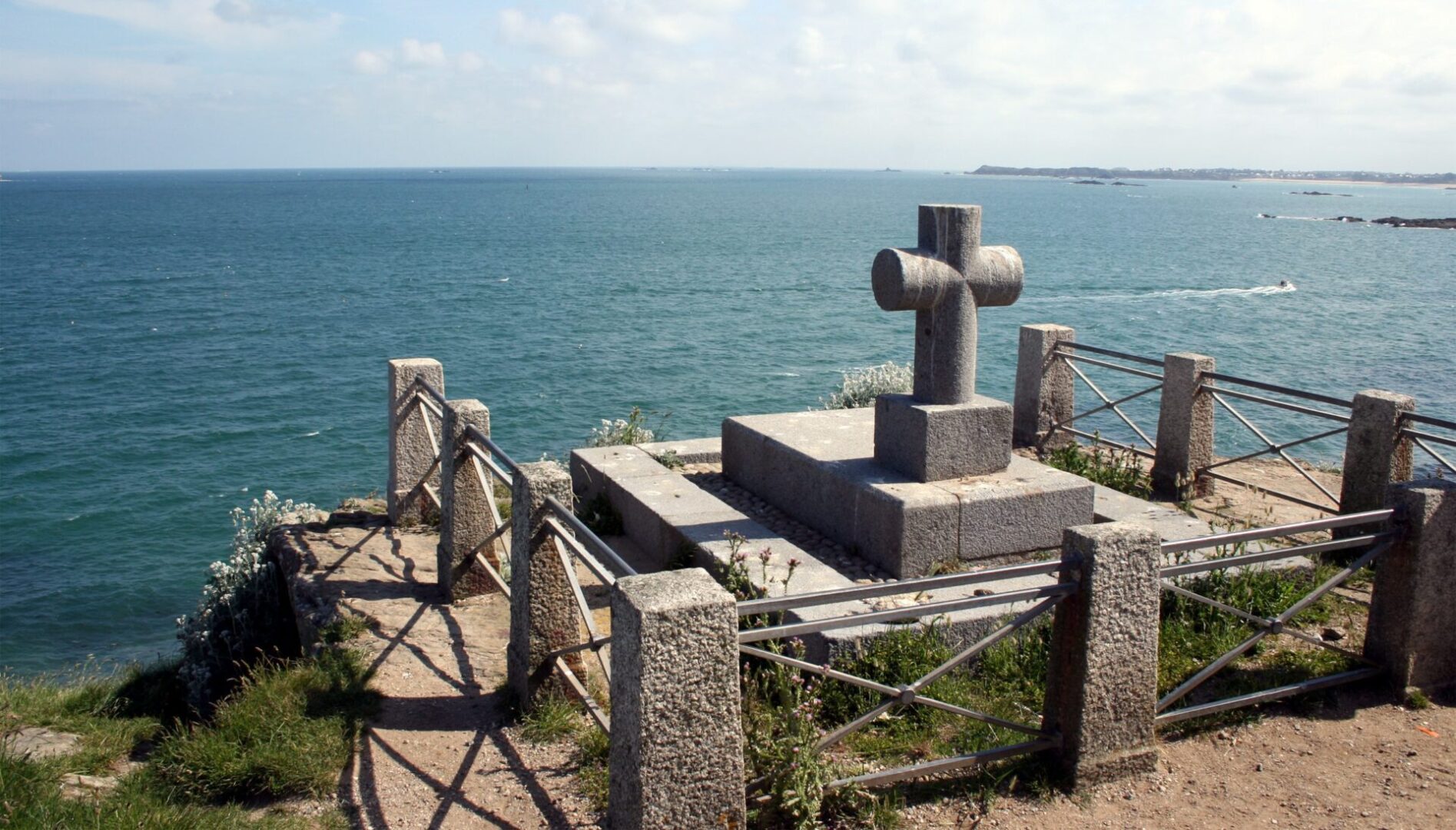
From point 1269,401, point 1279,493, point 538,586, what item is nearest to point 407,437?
point 538,586

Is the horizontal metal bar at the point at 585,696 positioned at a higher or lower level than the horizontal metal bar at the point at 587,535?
lower

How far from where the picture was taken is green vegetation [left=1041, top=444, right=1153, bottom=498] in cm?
1038

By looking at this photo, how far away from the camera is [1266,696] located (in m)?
5.98

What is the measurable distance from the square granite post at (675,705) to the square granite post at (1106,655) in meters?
1.76

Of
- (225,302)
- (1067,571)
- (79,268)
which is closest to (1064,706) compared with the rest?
(1067,571)

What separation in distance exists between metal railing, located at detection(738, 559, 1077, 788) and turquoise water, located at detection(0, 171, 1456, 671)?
45.4 feet

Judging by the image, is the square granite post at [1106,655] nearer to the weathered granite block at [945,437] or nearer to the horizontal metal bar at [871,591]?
the horizontal metal bar at [871,591]

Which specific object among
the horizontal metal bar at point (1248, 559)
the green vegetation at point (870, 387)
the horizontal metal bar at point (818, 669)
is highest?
the horizontal metal bar at point (1248, 559)

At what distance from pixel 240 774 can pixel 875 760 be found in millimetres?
3143

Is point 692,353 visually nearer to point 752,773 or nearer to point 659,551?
point 659,551

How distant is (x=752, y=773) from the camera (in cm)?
489

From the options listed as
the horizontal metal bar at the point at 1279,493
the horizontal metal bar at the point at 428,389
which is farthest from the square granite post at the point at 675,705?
the horizontal metal bar at the point at 1279,493

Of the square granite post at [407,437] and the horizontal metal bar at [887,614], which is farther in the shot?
the square granite post at [407,437]

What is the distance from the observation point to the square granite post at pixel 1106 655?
511 centimetres
